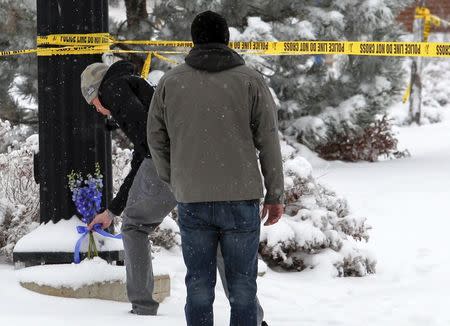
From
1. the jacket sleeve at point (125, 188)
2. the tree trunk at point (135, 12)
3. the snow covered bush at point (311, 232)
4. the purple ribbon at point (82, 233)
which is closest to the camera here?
the jacket sleeve at point (125, 188)

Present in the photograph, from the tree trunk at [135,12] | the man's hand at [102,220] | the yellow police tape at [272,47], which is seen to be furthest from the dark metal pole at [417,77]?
the man's hand at [102,220]

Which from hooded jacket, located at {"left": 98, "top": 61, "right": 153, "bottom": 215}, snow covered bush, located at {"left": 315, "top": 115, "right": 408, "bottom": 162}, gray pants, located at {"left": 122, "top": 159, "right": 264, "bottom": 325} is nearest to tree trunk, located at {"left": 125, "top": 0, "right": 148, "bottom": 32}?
snow covered bush, located at {"left": 315, "top": 115, "right": 408, "bottom": 162}

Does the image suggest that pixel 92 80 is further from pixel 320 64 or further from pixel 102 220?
pixel 320 64

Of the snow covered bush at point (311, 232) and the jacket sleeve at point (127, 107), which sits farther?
the snow covered bush at point (311, 232)

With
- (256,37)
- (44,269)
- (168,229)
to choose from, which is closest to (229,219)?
(44,269)

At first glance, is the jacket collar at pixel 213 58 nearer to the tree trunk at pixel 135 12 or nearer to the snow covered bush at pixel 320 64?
the snow covered bush at pixel 320 64

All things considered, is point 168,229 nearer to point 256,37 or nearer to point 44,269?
point 44,269

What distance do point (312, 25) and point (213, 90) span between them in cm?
914

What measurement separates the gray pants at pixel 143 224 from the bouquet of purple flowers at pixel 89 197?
1.92 feet

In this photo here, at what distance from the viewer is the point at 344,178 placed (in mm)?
11953

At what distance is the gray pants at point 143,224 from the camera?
4.43 m

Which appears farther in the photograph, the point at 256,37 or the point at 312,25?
the point at 312,25

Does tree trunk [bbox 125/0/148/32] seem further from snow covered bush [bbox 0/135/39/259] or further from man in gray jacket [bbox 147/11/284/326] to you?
man in gray jacket [bbox 147/11/284/326]

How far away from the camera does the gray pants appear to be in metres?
4.43
